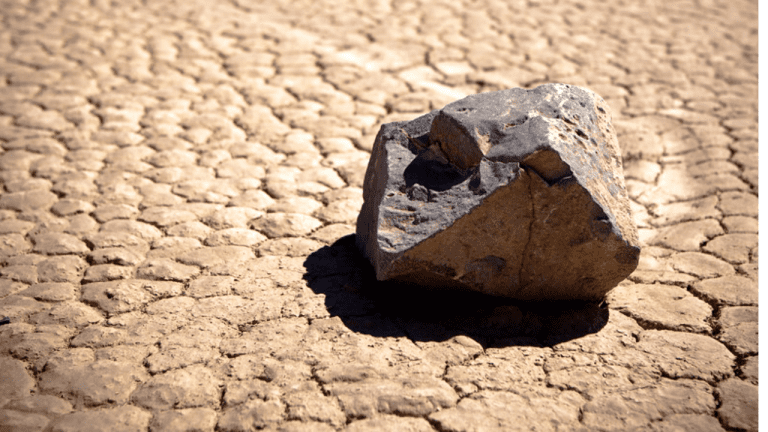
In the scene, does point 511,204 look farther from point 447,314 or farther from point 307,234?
point 307,234

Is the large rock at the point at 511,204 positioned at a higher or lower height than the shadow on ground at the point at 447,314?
higher

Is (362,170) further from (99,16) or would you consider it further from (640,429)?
(99,16)

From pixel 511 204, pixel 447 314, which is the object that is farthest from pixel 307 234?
pixel 511 204

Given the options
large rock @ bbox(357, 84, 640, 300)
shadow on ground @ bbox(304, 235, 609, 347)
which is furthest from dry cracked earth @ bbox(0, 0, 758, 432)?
large rock @ bbox(357, 84, 640, 300)

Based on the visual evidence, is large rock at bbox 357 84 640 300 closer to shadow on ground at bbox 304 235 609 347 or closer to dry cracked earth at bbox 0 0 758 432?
shadow on ground at bbox 304 235 609 347

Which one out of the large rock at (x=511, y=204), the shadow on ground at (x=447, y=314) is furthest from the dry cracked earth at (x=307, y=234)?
the large rock at (x=511, y=204)

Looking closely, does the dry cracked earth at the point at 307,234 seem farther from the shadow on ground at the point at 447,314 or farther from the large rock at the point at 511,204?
the large rock at the point at 511,204
